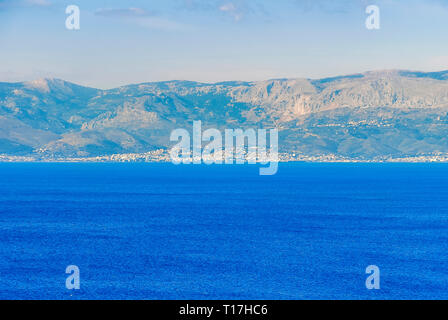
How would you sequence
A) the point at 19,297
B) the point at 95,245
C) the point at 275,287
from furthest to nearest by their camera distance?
the point at 95,245 → the point at 275,287 → the point at 19,297

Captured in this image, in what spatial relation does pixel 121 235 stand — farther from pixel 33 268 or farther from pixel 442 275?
pixel 442 275

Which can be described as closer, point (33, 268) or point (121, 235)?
point (33, 268)

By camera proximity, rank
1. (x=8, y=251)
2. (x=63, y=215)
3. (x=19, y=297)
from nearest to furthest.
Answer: (x=19, y=297) → (x=8, y=251) → (x=63, y=215)
